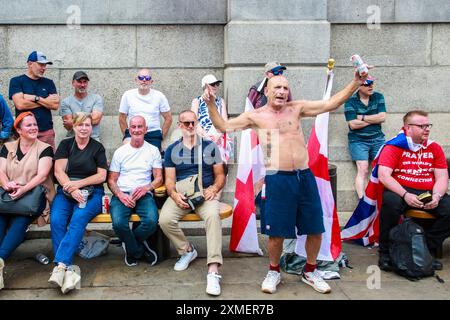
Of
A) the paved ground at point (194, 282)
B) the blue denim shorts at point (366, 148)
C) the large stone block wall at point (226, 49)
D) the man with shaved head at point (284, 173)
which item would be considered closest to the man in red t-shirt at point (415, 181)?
the paved ground at point (194, 282)

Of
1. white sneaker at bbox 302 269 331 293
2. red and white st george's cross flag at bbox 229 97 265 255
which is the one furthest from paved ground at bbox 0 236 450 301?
red and white st george's cross flag at bbox 229 97 265 255

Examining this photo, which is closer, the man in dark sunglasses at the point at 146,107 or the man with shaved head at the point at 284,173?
the man with shaved head at the point at 284,173

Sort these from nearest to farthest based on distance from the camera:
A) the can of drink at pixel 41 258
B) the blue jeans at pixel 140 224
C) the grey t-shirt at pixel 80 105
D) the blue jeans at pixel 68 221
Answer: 1. the blue jeans at pixel 68 221
2. the blue jeans at pixel 140 224
3. the can of drink at pixel 41 258
4. the grey t-shirt at pixel 80 105

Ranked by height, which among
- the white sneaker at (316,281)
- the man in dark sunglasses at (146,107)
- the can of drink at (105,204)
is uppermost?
the man in dark sunglasses at (146,107)

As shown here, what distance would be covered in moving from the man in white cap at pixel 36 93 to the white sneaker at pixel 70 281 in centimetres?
245

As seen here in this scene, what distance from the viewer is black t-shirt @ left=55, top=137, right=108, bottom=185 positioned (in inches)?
195

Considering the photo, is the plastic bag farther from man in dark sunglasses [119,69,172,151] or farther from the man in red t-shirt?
the man in red t-shirt

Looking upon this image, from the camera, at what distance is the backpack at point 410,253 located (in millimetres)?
4598

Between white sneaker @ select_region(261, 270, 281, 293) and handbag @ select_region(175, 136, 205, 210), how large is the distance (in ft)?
3.30

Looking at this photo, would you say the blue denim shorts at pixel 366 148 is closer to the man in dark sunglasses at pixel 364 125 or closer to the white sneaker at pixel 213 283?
the man in dark sunglasses at pixel 364 125

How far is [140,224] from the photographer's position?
16.1ft

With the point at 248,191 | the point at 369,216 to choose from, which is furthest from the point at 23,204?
the point at 369,216

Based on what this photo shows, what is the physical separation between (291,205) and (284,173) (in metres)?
0.28

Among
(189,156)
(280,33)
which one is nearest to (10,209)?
(189,156)
